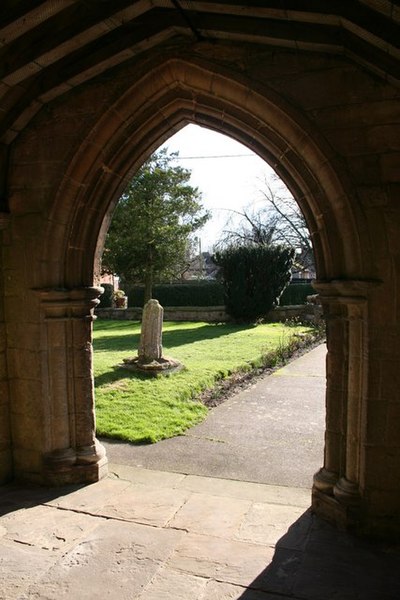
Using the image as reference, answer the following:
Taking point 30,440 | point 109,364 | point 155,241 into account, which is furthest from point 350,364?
point 155,241

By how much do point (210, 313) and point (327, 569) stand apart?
15363mm

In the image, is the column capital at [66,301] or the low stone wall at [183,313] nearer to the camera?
the column capital at [66,301]

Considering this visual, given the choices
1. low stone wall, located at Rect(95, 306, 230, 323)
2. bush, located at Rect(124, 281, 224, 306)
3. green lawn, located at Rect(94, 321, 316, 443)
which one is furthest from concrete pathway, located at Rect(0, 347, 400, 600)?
bush, located at Rect(124, 281, 224, 306)

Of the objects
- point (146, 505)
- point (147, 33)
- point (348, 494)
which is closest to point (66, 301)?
point (146, 505)

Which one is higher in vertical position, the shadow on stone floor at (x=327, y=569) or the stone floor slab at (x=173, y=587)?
the stone floor slab at (x=173, y=587)

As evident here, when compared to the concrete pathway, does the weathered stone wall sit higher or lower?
higher

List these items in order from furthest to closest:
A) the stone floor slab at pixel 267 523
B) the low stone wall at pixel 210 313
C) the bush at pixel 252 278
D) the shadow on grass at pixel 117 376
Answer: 1. the low stone wall at pixel 210 313
2. the bush at pixel 252 278
3. the shadow on grass at pixel 117 376
4. the stone floor slab at pixel 267 523

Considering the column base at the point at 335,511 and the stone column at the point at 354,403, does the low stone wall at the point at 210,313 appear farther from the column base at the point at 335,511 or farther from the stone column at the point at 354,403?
the stone column at the point at 354,403

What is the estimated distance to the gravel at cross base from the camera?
4453mm

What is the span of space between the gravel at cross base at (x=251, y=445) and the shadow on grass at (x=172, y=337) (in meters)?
4.17

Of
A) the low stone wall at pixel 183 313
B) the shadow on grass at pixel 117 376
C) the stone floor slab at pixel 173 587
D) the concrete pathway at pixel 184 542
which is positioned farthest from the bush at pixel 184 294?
the stone floor slab at pixel 173 587

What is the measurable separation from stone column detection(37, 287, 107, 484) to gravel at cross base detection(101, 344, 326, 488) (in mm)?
757

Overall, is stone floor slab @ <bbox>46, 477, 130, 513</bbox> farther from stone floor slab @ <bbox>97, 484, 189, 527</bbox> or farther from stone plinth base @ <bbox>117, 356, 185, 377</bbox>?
stone plinth base @ <bbox>117, 356, 185, 377</bbox>

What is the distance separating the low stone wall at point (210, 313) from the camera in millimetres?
16837
